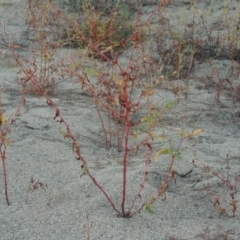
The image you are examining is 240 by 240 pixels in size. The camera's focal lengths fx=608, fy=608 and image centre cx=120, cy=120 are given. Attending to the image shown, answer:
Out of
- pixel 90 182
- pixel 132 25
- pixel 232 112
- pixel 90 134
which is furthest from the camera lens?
pixel 132 25

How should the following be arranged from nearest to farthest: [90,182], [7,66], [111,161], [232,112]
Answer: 1. [90,182]
2. [111,161]
3. [232,112]
4. [7,66]

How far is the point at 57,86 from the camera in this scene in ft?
14.0

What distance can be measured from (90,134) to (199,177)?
30.4 inches

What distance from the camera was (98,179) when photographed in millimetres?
2844

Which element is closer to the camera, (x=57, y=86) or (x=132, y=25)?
(x=57, y=86)

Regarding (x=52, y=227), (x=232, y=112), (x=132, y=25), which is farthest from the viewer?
(x=132, y=25)

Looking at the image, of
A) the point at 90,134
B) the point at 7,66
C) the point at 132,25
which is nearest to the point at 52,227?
the point at 90,134

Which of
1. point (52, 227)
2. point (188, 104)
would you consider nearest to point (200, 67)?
point (188, 104)

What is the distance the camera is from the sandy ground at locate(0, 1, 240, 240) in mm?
2457

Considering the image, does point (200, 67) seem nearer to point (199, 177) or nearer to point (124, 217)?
point (199, 177)

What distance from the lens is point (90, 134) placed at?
3447 mm

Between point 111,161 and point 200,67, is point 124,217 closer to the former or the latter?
Answer: point 111,161

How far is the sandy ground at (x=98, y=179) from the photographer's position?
8.06 feet

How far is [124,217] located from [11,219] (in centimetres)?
47
